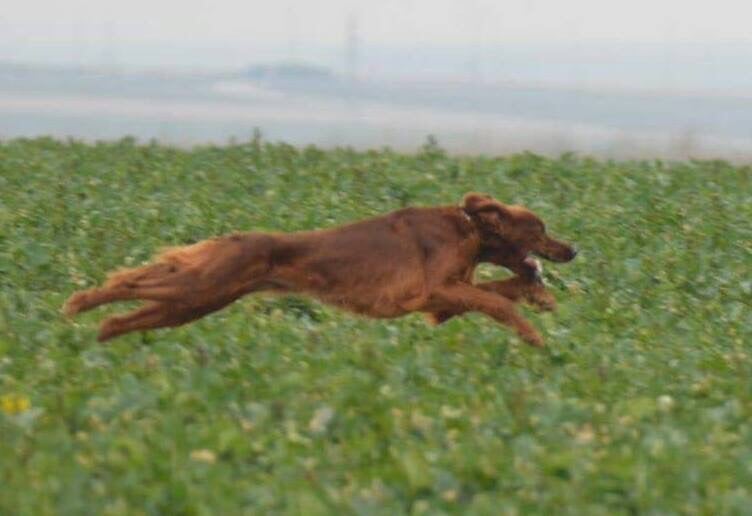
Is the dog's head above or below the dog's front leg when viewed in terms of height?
above

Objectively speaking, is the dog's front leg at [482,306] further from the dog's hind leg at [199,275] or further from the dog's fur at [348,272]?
the dog's hind leg at [199,275]

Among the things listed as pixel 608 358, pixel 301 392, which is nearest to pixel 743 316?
pixel 608 358

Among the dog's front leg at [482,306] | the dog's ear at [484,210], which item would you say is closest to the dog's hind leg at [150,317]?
the dog's front leg at [482,306]

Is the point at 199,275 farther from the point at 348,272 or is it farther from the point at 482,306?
the point at 482,306

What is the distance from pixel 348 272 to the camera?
981 centimetres

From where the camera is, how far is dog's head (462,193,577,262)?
1023 centimetres

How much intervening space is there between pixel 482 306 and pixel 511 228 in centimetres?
56

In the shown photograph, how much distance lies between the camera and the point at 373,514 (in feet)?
21.2

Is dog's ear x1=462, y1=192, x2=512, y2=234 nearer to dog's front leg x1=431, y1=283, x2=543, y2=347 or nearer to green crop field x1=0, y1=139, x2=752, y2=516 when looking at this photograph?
dog's front leg x1=431, y1=283, x2=543, y2=347

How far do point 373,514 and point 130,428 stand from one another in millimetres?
1339

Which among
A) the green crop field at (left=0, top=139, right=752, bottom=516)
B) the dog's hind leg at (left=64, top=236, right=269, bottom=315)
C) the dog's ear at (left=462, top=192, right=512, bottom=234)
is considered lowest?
the green crop field at (left=0, top=139, right=752, bottom=516)

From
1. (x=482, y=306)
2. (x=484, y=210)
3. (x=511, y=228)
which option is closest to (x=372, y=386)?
(x=482, y=306)

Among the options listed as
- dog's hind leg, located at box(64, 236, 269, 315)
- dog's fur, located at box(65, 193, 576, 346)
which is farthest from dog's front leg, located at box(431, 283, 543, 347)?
dog's hind leg, located at box(64, 236, 269, 315)

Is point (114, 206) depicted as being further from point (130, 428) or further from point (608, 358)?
point (130, 428)
